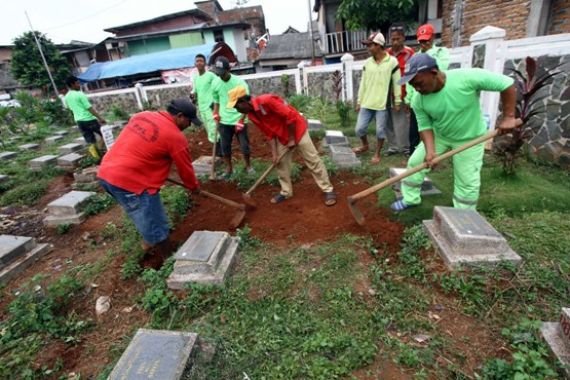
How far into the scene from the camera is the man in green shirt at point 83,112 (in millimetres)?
5996

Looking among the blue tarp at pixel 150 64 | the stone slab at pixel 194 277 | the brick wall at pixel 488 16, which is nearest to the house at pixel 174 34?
the blue tarp at pixel 150 64

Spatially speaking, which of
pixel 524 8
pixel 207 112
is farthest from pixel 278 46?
pixel 207 112

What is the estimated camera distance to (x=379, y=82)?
4648mm

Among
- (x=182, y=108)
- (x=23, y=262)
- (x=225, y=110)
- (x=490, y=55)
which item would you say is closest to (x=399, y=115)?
(x=490, y=55)

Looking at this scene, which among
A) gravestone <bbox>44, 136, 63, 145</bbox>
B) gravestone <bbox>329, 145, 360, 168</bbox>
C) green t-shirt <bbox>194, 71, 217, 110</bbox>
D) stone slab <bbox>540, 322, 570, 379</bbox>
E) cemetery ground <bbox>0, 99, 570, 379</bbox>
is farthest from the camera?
gravestone <bbox>44, 136, 63, 145</bbox>

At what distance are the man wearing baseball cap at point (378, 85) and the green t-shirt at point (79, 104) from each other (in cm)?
530

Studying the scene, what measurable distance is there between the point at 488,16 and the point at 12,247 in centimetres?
1123

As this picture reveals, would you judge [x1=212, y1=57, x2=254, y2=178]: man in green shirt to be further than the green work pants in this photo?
Yes

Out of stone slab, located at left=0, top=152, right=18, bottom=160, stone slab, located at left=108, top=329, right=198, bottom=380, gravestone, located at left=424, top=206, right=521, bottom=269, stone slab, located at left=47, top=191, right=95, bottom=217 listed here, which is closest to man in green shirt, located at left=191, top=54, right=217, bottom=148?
stone slab, located at left=47, top=191, right=95, bottom=217

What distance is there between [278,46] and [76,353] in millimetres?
24364

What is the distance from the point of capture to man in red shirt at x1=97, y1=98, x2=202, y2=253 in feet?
8.99

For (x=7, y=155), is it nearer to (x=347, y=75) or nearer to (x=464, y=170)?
(x=347, y=75)

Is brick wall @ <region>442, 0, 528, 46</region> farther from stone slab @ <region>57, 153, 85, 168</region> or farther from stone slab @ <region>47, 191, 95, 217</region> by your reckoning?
stone slab @ <region>57, 153, 85, 168</region>

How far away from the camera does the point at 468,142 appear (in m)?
2.82
